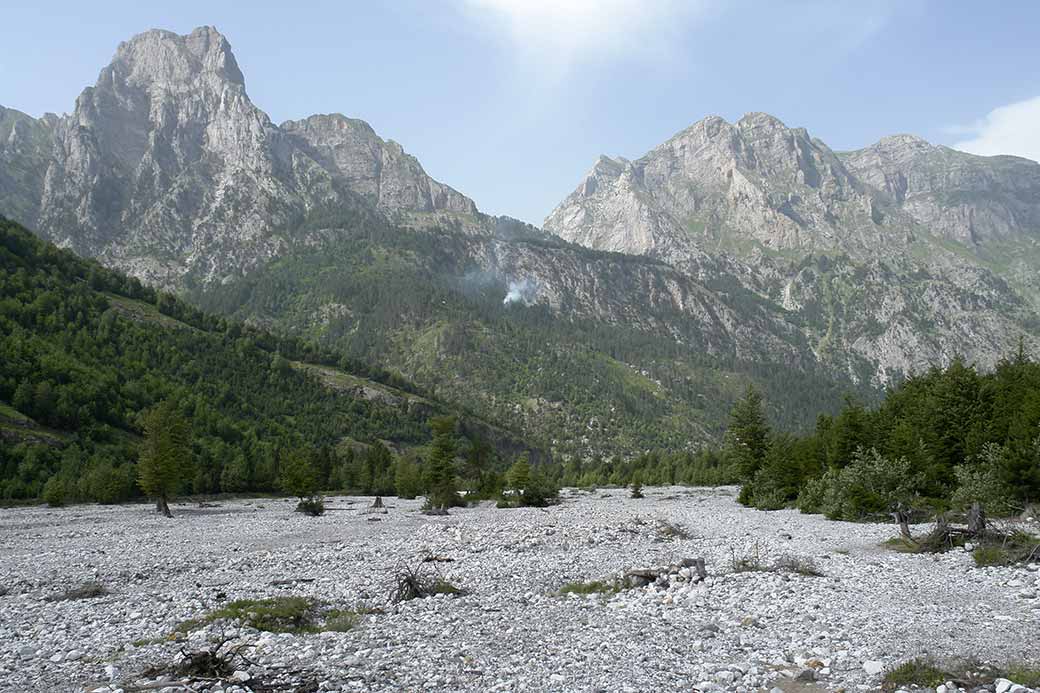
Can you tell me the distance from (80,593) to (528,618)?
56.3 feet

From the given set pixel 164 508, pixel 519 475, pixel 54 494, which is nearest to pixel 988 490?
pixel 519 475

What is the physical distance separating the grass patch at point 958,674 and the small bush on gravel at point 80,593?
83.3 ft

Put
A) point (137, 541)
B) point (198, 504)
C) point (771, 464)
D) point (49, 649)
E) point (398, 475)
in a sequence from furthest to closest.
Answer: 1. point (398, 475)
2. point (198, 504)
3. point (771, 464)
4. point (137, 541)
5. point (49, 649)

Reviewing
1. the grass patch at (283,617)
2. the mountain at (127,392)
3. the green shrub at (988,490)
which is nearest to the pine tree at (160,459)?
the mountain at (127,392)

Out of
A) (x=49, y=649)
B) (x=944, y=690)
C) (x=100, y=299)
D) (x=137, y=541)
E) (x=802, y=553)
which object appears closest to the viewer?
(x=944, y=690)

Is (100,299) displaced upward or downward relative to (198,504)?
upward

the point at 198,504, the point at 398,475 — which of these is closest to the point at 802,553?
the point at 198,504

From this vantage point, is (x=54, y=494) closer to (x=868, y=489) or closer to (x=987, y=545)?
(x=868, y=489)

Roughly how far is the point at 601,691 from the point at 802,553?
851 inches

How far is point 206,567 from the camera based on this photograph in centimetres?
3009

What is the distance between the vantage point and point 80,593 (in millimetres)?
23344

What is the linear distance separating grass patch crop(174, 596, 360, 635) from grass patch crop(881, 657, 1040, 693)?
1293 centimetres

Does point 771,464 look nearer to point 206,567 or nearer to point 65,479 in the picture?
point 206,567

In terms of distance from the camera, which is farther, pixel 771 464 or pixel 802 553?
pixel 771 464
